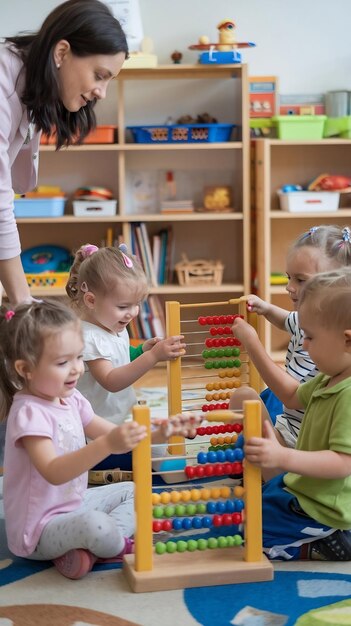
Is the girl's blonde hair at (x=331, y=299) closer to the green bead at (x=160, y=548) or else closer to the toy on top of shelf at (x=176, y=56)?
the green bead at (x=160, y=548)

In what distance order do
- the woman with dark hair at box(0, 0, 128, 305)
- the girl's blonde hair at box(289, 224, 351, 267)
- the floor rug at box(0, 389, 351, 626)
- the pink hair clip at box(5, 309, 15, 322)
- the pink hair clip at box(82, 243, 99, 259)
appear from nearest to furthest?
the floor rug at box(0, 389, 351, 626) < the pink hair clip at box(5, 309, 15, 322) < the woman with dark hair at box(0, 0, 128, 305) < the girl's blonde hair at box(289, 224, 351, 267) < the pink hair clip at box(82, 243, 99, 259)

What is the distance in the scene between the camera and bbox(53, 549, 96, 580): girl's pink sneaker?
64.2 inches

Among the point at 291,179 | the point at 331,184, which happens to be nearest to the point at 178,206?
the point at 291,179

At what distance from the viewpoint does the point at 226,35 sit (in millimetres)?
3703

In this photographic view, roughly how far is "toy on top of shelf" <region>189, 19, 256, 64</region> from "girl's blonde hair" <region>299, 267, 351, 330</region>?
220cm

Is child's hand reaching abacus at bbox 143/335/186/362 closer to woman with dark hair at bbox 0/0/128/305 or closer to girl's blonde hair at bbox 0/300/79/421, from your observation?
woman with dark hair at bbox 0/0/128/305

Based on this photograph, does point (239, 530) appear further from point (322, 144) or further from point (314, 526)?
point (322, 144)

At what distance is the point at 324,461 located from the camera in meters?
1.57

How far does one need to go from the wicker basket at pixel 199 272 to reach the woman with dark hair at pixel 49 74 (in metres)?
1.87

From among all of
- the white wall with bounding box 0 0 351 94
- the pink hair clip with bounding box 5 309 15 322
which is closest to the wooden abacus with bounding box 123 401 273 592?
the pink hair clip with bounding box 5 309 15 322

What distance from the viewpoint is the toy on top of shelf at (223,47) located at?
3.65 m

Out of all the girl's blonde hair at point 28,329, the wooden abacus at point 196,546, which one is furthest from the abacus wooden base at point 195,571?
the girl's blonde hair at point 28,329

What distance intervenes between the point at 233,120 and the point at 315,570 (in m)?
2.71

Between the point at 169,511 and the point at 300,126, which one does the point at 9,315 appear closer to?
the point at 169,511
